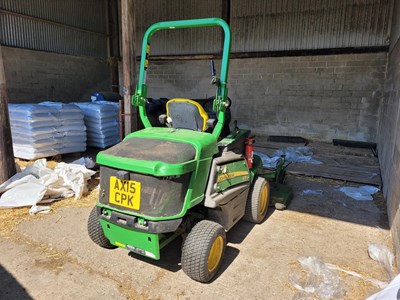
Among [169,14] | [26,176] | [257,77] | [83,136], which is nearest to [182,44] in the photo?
[169,14]

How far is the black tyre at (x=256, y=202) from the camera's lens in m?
3.31

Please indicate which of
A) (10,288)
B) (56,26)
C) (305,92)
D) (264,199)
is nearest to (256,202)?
(264,199)

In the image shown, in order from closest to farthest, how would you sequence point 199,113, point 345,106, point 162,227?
point 162,227
point 199,113
point 345,106

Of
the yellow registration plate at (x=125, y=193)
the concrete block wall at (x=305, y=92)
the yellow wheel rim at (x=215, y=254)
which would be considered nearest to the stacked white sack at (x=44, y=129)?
the yellow registration plate at (x=125, y=193)

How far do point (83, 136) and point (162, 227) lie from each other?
459cm

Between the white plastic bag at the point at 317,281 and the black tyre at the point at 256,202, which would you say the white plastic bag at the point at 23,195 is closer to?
the black tyre at the point at 256,202

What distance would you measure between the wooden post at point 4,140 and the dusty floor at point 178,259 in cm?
82

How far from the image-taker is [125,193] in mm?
2340

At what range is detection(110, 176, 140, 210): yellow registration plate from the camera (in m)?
2.29

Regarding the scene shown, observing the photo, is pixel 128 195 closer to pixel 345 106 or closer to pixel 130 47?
pixel 130 47

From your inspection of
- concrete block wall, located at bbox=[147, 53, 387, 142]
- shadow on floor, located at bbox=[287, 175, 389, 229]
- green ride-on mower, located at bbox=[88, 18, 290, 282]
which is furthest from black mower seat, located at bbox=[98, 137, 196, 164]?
concrete block wall, located at bbox=[147, 53, 387, 142]

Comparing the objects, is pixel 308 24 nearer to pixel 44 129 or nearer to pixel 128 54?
pixel 128 54

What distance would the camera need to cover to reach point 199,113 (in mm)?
2891

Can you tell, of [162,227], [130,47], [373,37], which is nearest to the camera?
[162,227]
